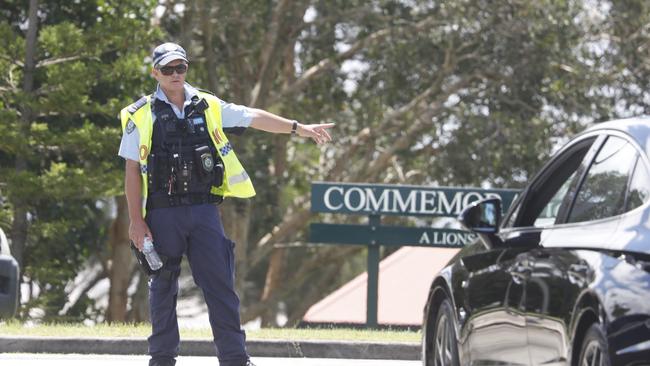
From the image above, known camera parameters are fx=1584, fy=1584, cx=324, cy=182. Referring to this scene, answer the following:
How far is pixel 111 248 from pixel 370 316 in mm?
16544

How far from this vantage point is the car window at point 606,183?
5.76 metres

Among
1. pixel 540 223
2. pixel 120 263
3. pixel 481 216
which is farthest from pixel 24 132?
pixel 540 223

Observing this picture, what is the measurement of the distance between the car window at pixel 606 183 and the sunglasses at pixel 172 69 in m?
2.75

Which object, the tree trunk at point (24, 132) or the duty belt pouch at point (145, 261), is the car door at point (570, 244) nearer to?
the duty belt pouch at point (145, 261)

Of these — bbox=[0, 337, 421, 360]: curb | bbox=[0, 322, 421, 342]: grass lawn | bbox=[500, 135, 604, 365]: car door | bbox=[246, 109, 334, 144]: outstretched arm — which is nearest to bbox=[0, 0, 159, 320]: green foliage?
bbox=[0, 322, 421, 342]: grass lawn

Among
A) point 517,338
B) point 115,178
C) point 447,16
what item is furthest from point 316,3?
point 517,338

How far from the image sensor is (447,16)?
29.4 m

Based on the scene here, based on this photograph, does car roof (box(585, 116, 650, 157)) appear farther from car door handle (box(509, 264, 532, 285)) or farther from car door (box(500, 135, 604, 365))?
car door handle (box(509, 264, 532, 285))

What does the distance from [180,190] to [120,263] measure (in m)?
24.1

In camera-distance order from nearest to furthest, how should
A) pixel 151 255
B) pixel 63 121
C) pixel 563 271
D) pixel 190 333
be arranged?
1. pixel 563 271
2. pixel 151 255
3. pixel 190 333
4. pixel 63 121

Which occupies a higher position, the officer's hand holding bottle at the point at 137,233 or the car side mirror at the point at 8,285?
the officer's hand holding bottle at the point at 137,233

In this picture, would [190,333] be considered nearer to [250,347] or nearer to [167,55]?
[250,347]

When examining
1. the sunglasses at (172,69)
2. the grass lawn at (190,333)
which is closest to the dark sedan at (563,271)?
the sunglasses at (172,69)

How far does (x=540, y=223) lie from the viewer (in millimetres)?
6828
